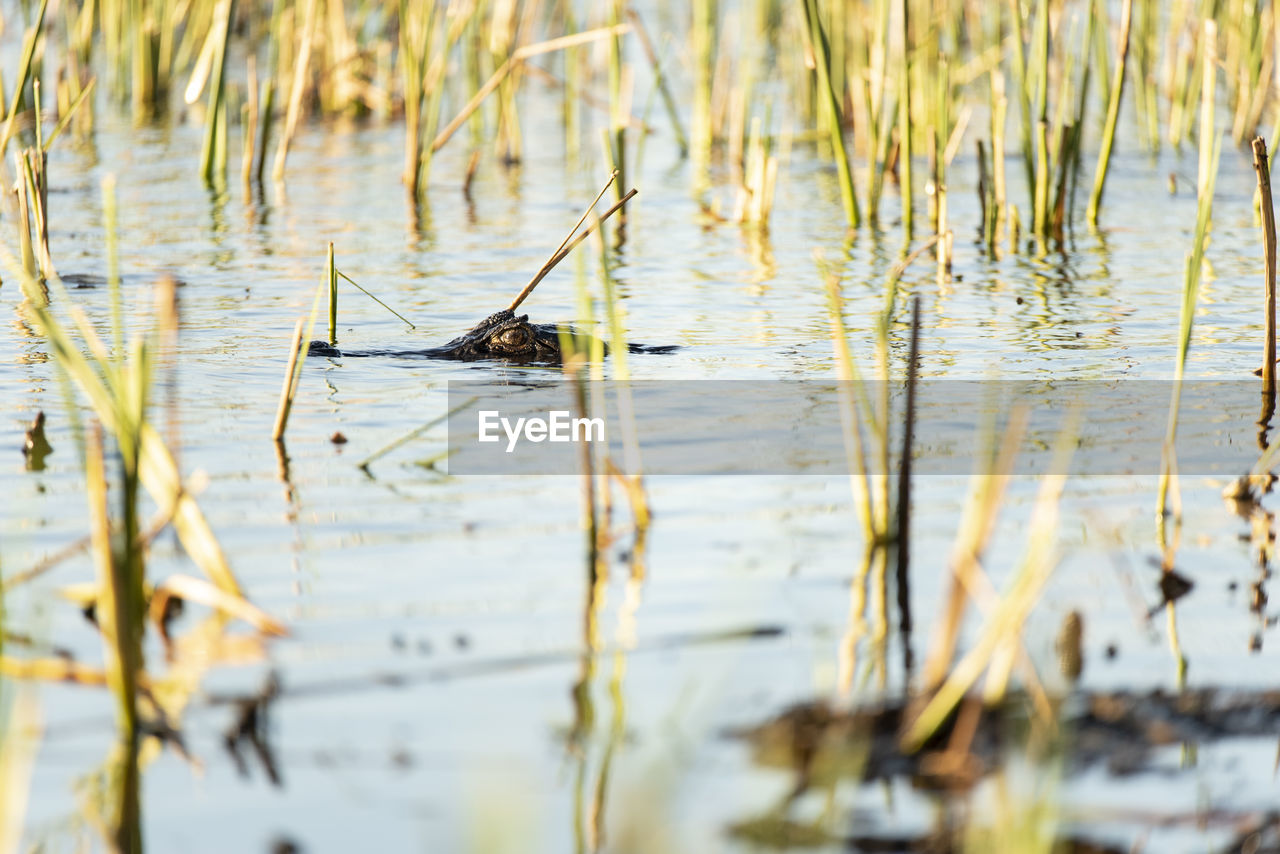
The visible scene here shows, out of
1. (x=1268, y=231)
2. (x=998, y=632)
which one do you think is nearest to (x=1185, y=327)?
(x=1268, y=231)

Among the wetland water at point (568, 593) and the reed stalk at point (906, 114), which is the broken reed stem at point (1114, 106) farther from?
the reed stalk at point (906, 114)

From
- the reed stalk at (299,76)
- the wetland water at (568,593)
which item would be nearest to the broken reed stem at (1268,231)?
the wetland water at (568,593)

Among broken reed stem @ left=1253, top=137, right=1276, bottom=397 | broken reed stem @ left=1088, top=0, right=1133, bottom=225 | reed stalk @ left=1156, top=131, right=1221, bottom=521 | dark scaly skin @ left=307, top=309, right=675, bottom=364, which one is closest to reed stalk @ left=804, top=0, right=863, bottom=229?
broken reed stem @ left=1088, top=0, right=1133, bottom=225

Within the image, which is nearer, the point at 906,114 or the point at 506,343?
the point at 506,343

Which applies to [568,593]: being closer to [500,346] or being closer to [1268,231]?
[1268,231]

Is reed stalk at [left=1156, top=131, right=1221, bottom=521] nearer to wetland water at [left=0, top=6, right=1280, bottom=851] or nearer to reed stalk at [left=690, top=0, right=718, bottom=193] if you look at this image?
wetland water at [left=0, top=6, right=1280, bottom=851]

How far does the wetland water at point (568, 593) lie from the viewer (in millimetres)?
2635

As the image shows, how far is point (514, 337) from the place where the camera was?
655 centimetres

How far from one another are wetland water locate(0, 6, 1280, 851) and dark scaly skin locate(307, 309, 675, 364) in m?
0.17

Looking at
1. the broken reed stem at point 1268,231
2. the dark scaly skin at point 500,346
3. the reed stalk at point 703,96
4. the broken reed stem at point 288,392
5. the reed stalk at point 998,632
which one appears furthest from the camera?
the reed stalk at point 703,96

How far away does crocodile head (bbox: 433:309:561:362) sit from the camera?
6.53 m

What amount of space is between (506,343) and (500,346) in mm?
27

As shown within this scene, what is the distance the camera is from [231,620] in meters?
3.45

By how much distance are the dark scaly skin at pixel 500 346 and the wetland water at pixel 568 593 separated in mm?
169
